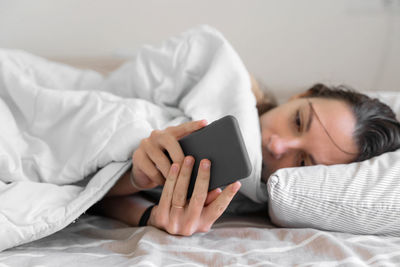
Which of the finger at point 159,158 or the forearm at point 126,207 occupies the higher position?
the finger at point 159,158

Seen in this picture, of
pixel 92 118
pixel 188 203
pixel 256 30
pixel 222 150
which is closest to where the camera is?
pixel 222 150

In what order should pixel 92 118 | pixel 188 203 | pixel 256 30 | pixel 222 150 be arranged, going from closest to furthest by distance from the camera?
pixel 222 150
pixel 188 203
pixel 92 118
pixel 256 30

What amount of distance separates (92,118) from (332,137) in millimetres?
530

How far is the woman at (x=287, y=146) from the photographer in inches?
29.0

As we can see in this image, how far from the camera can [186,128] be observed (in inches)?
29.0

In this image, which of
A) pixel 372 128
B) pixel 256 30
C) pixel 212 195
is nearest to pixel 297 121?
pixel 372 128

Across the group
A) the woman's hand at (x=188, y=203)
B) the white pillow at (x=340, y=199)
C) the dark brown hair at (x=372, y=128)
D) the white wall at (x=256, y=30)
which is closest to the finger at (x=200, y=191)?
the woman's hand at (x=188, y=203)

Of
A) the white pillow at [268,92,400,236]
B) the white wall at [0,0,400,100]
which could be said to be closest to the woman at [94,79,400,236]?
the white pillow at [268,92,400,236]

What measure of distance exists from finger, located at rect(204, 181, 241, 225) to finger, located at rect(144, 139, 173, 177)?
103mm

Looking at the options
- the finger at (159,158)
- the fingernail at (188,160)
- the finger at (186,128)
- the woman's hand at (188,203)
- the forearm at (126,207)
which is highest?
the finger at (186,128)

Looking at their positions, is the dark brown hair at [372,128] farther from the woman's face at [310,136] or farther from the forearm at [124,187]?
the forearm at [124,187]

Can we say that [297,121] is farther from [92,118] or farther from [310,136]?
[92,118]

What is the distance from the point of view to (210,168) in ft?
2.23

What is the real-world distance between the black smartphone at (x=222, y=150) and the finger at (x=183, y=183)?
12mm
